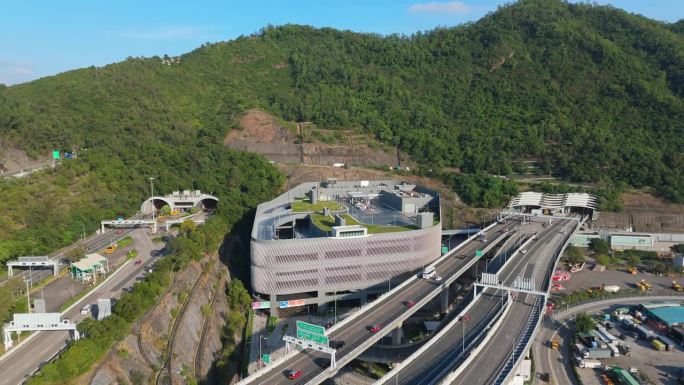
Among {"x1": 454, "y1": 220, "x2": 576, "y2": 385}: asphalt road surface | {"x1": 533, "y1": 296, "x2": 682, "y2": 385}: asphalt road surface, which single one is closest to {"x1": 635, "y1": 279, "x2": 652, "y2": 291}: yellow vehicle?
{"x1": 533, "y1": 296, "x2": 682, "y2": 385}: asphalt road surface

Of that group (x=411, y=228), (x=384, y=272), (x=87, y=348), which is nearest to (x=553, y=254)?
(x=411, y=228)

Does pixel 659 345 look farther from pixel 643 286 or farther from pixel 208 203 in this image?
pixel 208 203

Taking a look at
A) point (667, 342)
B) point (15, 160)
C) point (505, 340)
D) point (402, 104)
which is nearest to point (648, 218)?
point (667, 342)

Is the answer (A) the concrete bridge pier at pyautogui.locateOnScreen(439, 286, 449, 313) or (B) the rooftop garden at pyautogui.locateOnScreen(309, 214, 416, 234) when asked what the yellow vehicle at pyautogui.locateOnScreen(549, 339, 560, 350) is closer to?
(A) the concrete bridge pier at pyautogui.locateOnScreen(439, 286, 449, 313)

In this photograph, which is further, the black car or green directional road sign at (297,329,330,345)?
the black car

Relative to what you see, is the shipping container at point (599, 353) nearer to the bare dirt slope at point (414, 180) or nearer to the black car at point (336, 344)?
the black car at point (336, 344)

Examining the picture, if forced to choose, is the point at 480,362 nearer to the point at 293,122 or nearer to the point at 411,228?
the point at 411,228

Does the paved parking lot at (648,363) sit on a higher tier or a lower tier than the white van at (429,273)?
lower

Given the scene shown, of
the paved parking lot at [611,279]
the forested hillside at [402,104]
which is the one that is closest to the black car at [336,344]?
the forested hillside at [402,104]
